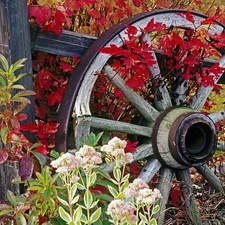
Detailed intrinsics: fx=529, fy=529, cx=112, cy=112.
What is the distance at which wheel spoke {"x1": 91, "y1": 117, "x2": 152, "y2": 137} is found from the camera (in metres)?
2.92

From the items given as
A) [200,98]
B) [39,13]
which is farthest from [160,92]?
[39,13]

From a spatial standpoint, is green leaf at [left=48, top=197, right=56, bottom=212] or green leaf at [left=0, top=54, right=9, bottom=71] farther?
green leaf at [left=0, top=54, right=9, bottom=71]

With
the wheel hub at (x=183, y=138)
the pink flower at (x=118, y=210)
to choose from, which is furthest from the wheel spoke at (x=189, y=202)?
the pink flower at (x=118, y=210)

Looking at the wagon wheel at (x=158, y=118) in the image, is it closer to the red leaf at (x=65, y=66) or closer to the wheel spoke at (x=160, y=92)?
the wheel spoke at (x=160, y=92)

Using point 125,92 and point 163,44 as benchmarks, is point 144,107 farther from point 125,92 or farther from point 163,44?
point 163,44

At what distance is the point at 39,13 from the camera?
270 cm

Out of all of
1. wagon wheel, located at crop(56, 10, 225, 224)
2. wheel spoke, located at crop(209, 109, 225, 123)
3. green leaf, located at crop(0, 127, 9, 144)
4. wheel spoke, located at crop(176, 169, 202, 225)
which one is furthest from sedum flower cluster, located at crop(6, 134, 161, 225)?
wheel spoke, located at crop(209, 109, 225, 123)

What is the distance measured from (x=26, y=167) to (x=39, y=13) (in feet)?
2.77

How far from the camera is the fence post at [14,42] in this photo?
8.41 ft

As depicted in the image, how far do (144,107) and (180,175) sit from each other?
50 centimetres

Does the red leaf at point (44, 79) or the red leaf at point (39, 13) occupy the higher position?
the red leaf at point (39, 13)

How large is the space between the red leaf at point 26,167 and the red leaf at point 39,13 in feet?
2.46

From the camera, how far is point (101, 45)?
2.85 m

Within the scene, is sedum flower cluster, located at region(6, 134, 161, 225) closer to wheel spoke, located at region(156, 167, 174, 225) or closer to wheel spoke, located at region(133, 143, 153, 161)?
wheel spoke, located at region(133, 143, 153, 161)
